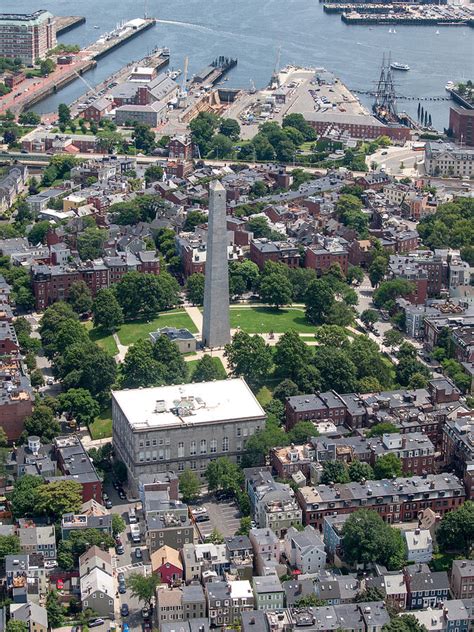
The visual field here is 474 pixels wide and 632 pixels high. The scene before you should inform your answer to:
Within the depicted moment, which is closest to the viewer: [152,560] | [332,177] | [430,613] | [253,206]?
[430,613]

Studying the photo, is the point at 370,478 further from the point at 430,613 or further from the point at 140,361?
the point at 140,361

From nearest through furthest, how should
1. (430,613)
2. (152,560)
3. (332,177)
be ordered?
1. (430,613)
2. (152,560)
3. (332,177)

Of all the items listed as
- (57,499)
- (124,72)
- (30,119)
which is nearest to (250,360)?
(57,499)

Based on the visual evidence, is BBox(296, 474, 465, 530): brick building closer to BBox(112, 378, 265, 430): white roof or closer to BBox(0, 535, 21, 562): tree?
BBox(112, 378, 265, 430): white roof

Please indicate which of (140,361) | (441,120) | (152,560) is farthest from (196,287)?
(441,120)

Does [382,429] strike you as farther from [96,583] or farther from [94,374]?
[96,583]

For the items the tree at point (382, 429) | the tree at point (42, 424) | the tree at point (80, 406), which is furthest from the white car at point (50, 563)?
the tree at point (382, 429)

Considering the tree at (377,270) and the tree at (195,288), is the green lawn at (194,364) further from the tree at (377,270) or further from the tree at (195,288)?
the tree at (377,270)

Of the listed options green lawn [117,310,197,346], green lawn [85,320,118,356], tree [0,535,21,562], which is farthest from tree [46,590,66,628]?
green lawn [117,310,197,346]
